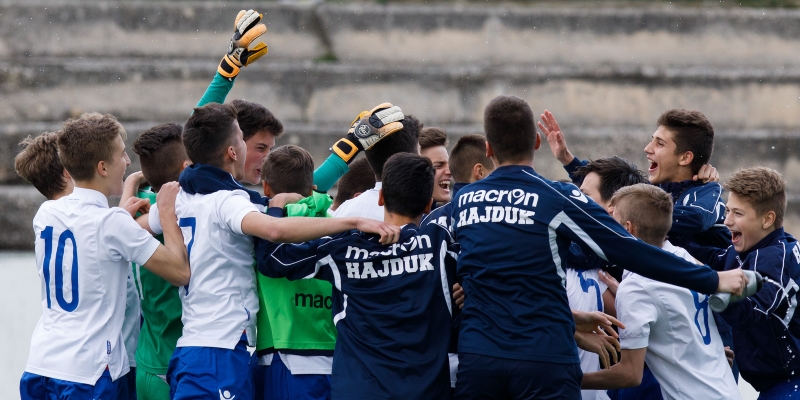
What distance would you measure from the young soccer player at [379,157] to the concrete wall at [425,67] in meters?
8.46

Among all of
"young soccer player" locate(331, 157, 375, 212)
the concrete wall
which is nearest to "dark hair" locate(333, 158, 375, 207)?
"young soccer player" locate(331, 157, 375, 212)

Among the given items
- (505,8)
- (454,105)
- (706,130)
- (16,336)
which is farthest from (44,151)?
(505,8)

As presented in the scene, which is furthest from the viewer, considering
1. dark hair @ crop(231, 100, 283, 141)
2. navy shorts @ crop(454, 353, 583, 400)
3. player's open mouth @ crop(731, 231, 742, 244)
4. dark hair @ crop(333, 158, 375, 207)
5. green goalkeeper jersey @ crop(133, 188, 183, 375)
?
dark hair @ crop(333, 158, 375, 207)

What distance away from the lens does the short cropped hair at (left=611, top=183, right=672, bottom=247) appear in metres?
4.26

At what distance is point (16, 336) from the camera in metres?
9.95

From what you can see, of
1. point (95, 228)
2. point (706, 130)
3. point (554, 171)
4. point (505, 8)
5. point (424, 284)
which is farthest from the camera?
point (505, 8)

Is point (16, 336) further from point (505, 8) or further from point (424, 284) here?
point (505, 8)

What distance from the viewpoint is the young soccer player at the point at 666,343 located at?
4113mm

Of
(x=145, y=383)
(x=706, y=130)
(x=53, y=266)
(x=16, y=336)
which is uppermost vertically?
(x=706, y=130)

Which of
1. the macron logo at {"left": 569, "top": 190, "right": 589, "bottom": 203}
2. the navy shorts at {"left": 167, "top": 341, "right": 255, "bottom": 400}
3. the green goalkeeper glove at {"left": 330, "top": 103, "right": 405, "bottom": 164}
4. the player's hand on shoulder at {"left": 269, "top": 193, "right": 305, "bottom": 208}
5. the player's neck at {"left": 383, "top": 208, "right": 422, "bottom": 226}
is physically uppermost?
the green goalkeeper glove at {"left": 330, "top": 103, "right": 405, "bottom": 164}

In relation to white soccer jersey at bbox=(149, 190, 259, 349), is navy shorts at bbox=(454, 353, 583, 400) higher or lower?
lower

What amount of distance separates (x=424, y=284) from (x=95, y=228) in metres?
1.56

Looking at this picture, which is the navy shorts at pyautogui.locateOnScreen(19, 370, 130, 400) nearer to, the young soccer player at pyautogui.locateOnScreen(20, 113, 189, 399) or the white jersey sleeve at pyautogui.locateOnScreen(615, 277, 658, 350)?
the young soccer player at pyautogui.locateOnScreen(20, 113, 189, 399)

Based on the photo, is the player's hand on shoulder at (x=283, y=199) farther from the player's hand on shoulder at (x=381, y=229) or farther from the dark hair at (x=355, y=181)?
the dark hair at (x=355, y=181)
